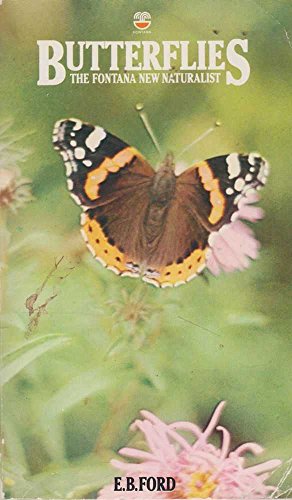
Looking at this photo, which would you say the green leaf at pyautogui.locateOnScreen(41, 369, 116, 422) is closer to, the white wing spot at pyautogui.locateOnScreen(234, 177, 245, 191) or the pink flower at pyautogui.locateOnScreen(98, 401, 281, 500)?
the pink flower at pyautogui.locateOnScreen(98, 401, 281, 500)

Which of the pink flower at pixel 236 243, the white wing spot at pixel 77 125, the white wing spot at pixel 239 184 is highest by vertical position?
the white wing spot at pixel 77 125

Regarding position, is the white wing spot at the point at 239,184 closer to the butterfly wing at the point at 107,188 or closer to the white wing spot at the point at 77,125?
the butterfly wing at the point at 107,188

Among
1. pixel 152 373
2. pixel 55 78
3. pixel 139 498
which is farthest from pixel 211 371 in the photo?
pixel 55 78

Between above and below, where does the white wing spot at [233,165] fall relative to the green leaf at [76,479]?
above

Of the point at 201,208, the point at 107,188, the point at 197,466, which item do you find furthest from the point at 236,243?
the point at 197,466

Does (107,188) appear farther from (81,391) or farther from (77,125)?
(81,391)

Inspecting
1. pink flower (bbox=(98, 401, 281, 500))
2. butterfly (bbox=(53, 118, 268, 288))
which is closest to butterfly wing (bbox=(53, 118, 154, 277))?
butterfly (bbox=(53, 118, 268, 288))

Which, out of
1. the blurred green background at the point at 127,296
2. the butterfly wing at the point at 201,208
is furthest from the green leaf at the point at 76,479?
the butterfly wing at the point at 201,208
